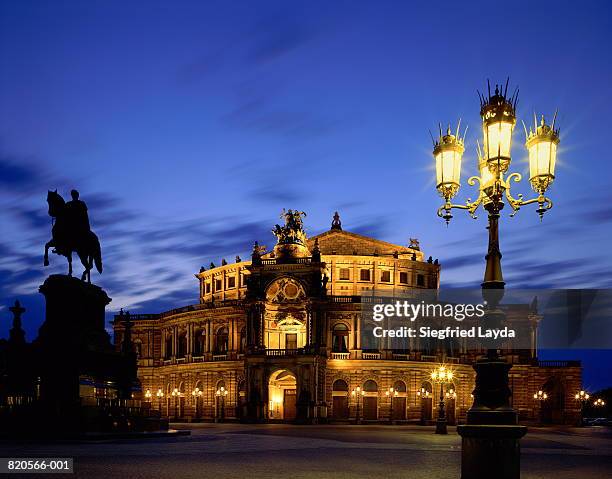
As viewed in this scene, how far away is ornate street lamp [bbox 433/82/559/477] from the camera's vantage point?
14367 millimetres

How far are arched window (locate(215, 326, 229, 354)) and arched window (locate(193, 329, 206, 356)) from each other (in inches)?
103

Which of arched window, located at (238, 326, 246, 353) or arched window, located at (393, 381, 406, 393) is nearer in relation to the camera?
arched window, located at (393, 381, 406, 393)

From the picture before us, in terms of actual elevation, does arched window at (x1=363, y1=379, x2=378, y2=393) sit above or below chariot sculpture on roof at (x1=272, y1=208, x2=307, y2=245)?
below

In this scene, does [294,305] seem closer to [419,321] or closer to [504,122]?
[419,321]

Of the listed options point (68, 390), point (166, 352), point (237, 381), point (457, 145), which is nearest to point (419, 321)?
point (237, 381)

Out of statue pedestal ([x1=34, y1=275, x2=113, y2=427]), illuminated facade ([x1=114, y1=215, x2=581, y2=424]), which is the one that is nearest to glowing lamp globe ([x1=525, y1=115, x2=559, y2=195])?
statue pedestal ([x1=34, y1=275, x2=113, y2=427])

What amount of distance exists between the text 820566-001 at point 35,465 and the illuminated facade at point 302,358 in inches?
2411

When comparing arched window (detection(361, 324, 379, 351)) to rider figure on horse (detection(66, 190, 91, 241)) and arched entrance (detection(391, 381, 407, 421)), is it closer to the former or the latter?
arched entrance (detection(391, 381, 407, 421))

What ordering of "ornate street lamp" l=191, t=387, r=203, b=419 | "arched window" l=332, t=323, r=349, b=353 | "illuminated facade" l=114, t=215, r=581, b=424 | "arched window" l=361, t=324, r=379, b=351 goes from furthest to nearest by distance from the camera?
"ornate street lamp" l=191, t=387, r=203, b=419 → "arched window" l=332, t=323, r=349, b=353 → "arched window" l=361, t=324, r=379, b=351 → "illuminated facade" l=114, t=215, r=581, b=424

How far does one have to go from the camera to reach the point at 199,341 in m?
97.7

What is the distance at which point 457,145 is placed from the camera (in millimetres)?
17000

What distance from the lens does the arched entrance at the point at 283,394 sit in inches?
3457

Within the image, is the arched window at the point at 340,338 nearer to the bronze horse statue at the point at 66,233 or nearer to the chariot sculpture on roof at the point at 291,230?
the chariot sculpture on roof at the point at 291,230

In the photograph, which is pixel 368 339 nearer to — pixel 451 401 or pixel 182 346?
pixel 451 401
